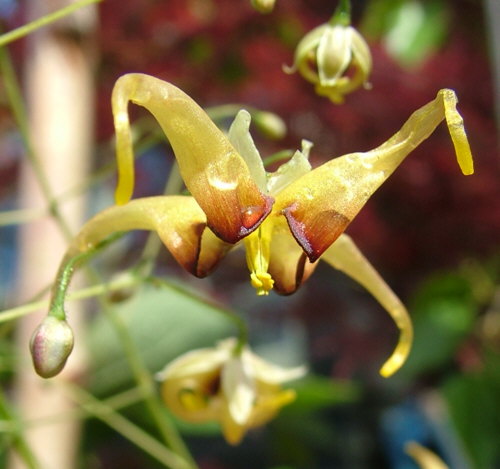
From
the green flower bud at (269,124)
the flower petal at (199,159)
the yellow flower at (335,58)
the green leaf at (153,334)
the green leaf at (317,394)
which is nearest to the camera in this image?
the flower petal at (199,159)

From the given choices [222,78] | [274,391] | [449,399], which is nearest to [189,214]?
[274,391]

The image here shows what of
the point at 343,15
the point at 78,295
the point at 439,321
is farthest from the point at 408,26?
the point at 78,295

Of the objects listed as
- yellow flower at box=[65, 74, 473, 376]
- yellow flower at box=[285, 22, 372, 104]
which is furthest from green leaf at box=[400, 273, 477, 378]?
yellow flower at box=[65, 74, 473, 376]

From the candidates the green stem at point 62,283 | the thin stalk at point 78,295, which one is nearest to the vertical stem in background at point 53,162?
the thin stalk at point 78,295

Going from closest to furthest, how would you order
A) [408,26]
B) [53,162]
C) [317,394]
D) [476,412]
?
1. [53,162]
2. [317,394]
3. [476,412]
4. [408,26]

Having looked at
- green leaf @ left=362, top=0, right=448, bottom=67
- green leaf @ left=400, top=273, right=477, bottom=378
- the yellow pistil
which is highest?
green leaf @ left=362, top=0, right=448, bottom=67

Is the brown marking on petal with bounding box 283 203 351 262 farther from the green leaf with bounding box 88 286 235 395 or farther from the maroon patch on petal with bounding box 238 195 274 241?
the green leaf with bounding box 88 286 235 395

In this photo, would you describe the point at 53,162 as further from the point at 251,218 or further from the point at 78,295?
the point at 251,218

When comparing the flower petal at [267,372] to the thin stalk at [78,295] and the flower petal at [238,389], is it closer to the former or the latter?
the flower petal at [238,389]
